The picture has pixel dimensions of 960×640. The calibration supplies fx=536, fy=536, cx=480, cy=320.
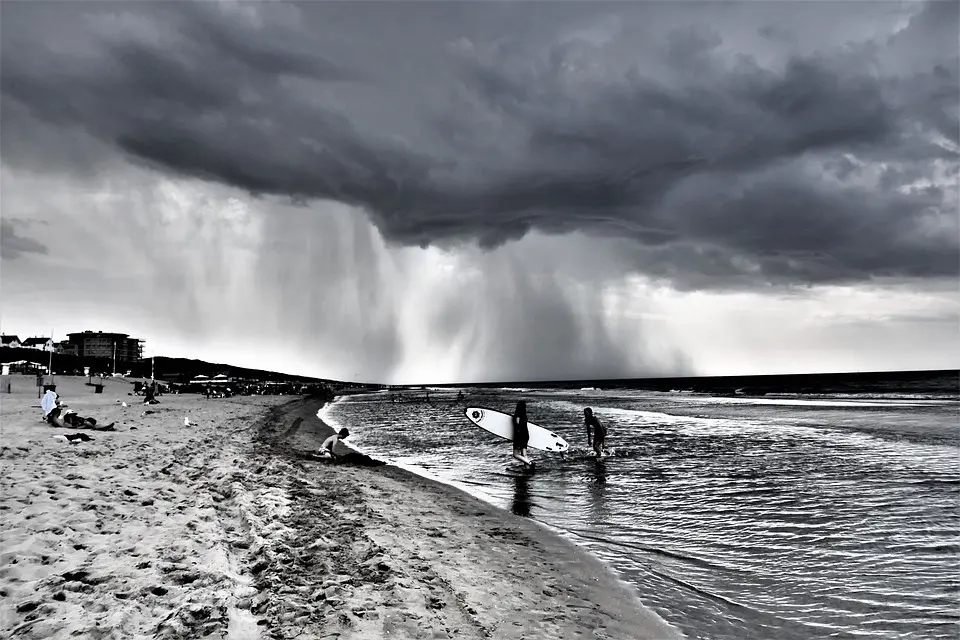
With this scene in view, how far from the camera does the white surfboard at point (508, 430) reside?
24.2 meters

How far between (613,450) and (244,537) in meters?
18.7

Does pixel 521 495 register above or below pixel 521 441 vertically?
below

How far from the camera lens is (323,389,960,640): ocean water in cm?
748

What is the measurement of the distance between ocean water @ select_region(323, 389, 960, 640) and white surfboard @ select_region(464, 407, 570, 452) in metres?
0.57

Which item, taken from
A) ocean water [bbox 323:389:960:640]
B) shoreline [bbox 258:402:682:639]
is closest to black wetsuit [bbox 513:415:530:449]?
ocean water [bbox 323:389:960:640]

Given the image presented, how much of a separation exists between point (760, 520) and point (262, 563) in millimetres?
10656

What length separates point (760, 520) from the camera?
12.2 meters

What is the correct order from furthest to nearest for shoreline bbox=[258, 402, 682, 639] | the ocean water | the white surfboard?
the white surfboard, the ocean water, shoreline bbox=[258, 402, 682, 639]

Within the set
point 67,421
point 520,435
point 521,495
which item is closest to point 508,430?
point 520,435

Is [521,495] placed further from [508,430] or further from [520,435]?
[508,430]

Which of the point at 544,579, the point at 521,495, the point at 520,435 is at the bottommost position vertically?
the point at 521,495

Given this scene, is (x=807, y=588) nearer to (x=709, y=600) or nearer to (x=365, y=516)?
(x=709, y=600)

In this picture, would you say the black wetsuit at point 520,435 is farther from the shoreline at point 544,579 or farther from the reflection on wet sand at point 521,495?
the shoreline at point 544,579

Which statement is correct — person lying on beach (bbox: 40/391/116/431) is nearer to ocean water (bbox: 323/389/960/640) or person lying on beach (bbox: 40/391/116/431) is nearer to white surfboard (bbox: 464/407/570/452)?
ocean water (bbox: 323/389/960/640)
